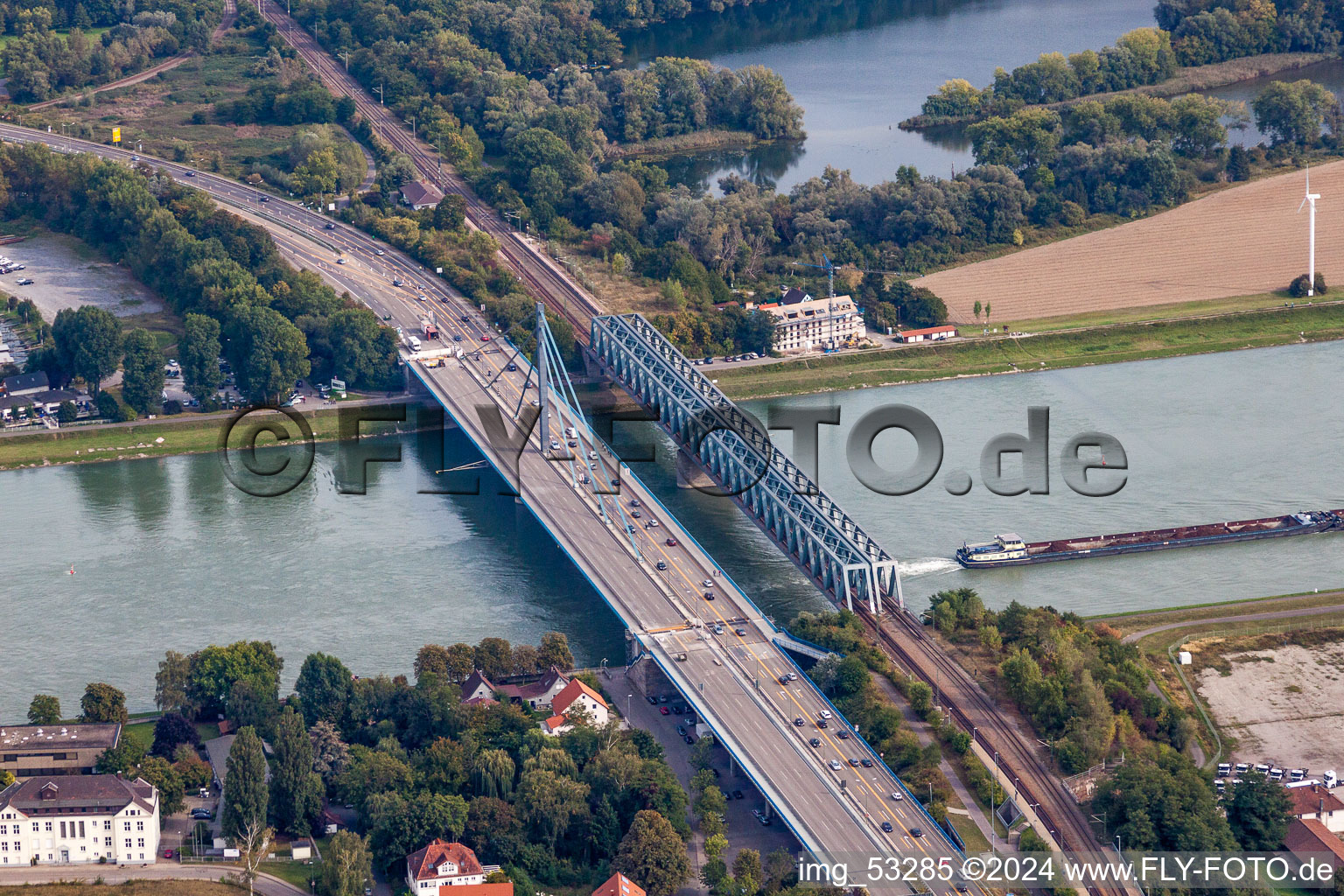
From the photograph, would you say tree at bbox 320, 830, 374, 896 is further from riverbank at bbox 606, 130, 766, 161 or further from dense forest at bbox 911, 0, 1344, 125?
dense forest at bbox 911, 0, 1344, 125

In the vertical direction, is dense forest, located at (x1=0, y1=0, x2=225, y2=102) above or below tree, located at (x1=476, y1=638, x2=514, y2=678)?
above

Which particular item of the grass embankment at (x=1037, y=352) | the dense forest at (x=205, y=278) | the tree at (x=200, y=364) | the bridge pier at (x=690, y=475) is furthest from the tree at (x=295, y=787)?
the grass embankment at (x=1037, y=352)

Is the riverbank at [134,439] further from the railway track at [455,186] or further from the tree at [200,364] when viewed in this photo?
the railway track at [455,186]

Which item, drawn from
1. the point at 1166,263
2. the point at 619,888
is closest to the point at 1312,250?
the point at 1166,263

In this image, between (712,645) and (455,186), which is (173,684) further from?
(455,186)

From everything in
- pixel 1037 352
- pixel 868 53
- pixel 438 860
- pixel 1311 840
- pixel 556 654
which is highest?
pixel 868 53

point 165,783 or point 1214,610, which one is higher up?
point 165,783

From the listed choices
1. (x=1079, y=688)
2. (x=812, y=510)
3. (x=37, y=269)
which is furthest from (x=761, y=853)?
(x=37, y=269)

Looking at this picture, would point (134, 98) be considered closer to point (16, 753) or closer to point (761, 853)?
point (16, 753)

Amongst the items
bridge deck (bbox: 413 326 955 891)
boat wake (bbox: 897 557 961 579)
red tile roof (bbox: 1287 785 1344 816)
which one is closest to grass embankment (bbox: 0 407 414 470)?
bridge deck (bbox: 413 326 955 891)
